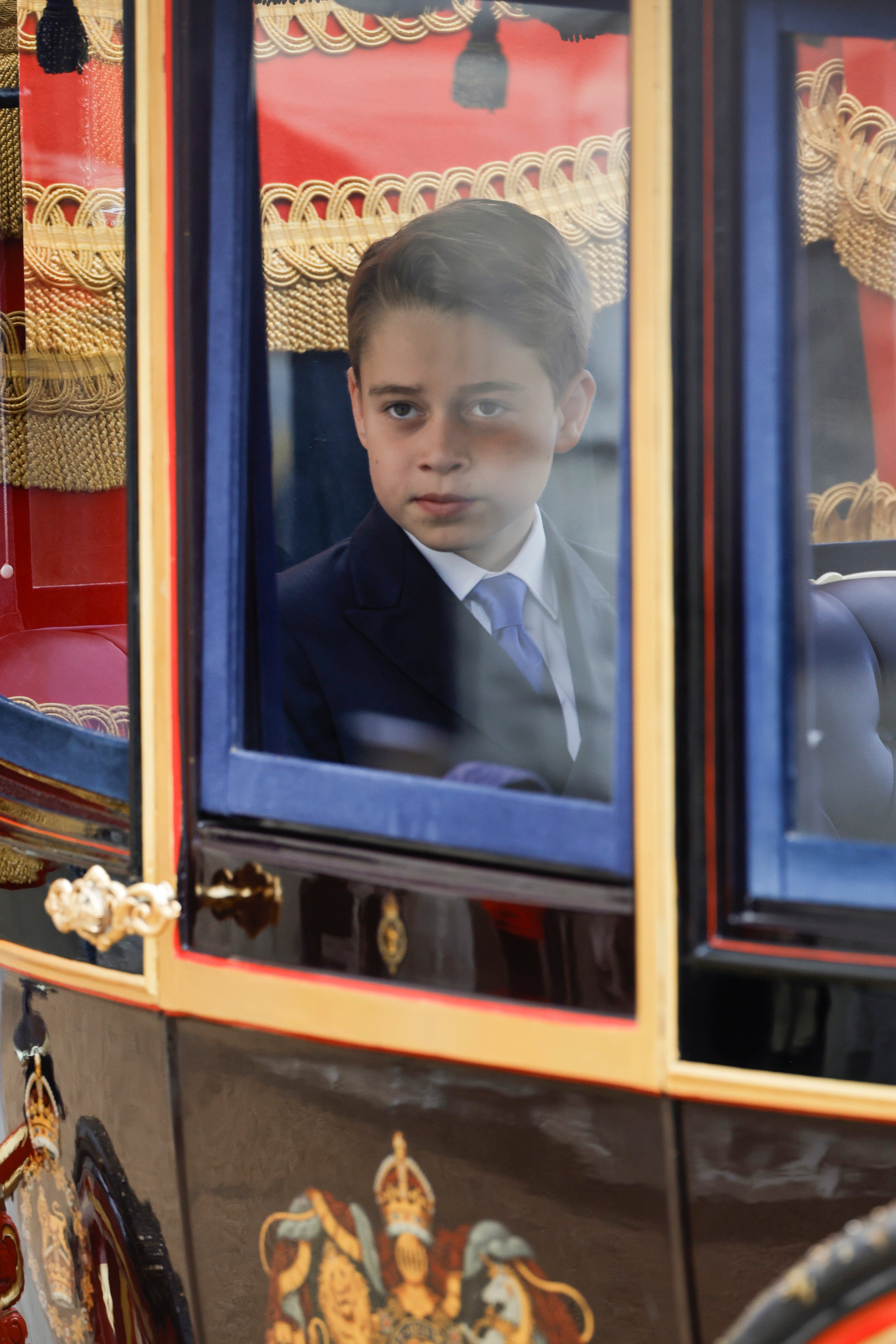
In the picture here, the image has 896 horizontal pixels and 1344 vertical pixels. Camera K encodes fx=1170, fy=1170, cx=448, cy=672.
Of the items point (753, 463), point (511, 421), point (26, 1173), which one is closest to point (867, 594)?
point (511, 421)

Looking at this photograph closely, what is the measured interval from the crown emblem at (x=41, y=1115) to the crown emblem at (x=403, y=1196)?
1.40 feet

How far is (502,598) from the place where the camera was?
52.4 inches

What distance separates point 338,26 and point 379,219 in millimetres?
268

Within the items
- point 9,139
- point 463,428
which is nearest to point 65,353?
point 9,139

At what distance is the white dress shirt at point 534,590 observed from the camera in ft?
3.84

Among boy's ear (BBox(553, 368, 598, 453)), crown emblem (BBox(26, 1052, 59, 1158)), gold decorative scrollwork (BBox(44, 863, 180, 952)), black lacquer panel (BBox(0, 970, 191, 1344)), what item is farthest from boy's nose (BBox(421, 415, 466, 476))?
crown emblem (BBox(26, 1052, 59, 1158))

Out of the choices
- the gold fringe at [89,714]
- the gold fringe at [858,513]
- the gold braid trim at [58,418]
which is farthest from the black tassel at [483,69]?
the gold fringe at [858,513]

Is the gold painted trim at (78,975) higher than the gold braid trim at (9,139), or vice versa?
the gold braid trim at (9,139)

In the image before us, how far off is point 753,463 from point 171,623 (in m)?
0.55

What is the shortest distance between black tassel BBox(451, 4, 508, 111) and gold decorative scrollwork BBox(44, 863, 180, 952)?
895 millimetres

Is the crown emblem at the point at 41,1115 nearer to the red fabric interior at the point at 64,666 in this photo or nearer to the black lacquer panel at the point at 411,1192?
the black lacquer panel at the point at 411,1192

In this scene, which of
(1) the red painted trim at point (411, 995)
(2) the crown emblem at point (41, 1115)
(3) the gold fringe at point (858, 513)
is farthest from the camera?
(3) the gold fringe at point (858, 513)

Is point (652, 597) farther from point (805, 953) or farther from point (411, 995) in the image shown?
point (411, 995)

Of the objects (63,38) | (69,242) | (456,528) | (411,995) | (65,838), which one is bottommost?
(411,995)
